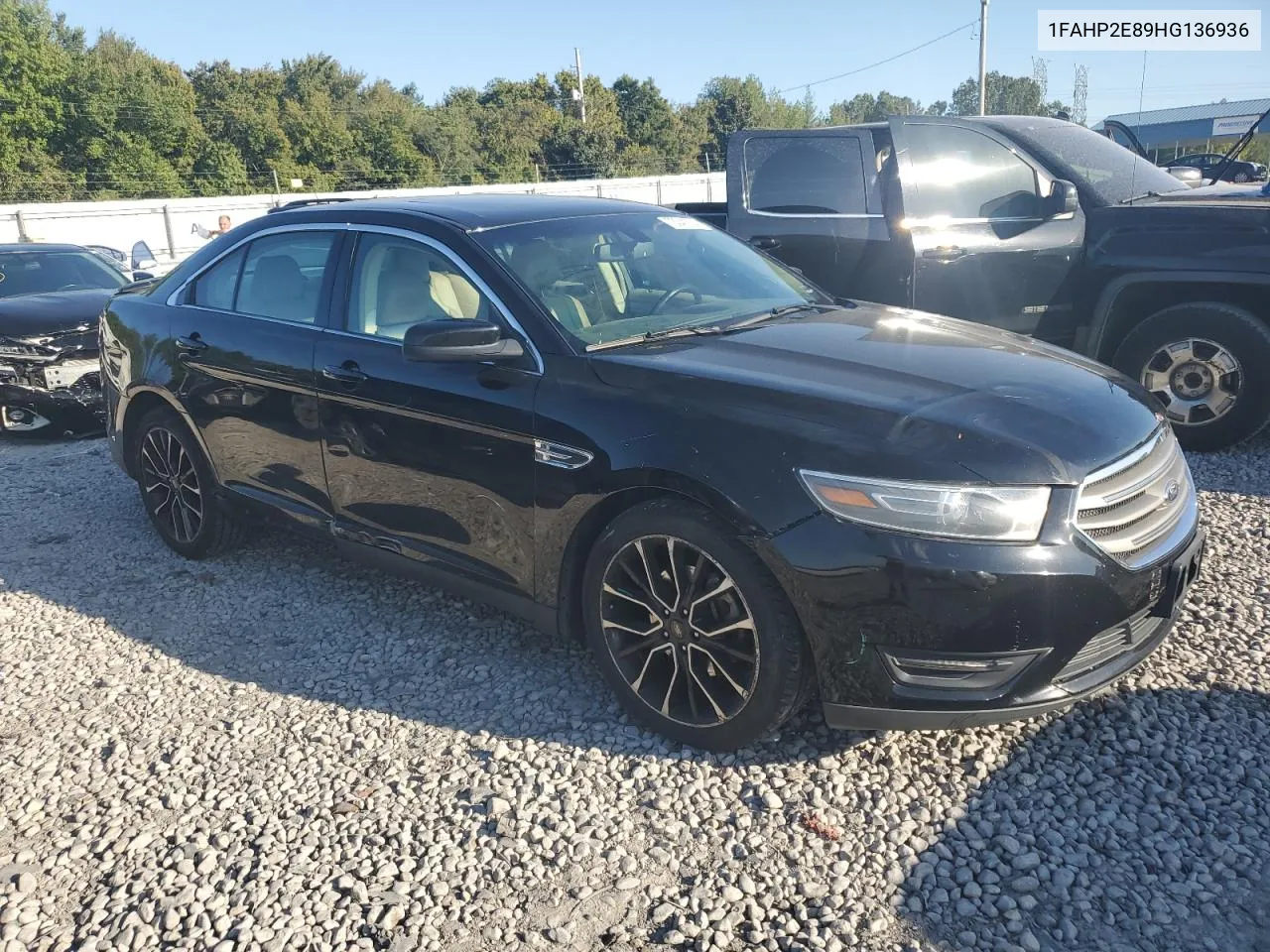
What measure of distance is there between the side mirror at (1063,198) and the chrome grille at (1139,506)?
10.6ft

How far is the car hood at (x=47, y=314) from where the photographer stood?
24.4ft

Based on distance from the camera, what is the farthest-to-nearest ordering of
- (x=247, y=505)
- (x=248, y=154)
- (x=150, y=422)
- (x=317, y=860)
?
1. (x=248, y=154)
2. (x=150, y=422)
3. (x=247, y=505)
4. (x=317, y=860)

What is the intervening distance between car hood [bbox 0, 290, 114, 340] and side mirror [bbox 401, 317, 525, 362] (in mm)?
5309

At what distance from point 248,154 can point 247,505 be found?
54015 mm

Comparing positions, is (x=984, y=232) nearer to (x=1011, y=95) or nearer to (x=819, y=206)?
(x=819, y=206)

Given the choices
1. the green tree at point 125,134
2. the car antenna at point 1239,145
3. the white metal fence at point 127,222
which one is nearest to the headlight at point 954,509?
the car antenna at point 1239,145

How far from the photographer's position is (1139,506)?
290 centimetres

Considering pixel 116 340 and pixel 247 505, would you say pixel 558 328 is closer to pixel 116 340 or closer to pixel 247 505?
pixel 247 505

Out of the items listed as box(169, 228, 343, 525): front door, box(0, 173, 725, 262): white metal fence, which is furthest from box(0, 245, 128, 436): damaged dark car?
box(0, 173, 725, 262): white metal fence

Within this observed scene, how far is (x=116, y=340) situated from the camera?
5234 millimetres

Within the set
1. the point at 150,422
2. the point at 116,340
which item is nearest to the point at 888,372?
the point at 150,422

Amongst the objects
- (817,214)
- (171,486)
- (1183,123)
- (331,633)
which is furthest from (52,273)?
(1183,123)

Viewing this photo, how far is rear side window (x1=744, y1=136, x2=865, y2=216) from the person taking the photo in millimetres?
6223

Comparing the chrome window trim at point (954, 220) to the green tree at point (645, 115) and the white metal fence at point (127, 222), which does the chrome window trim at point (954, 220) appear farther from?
the green tree at point (645, 115)
